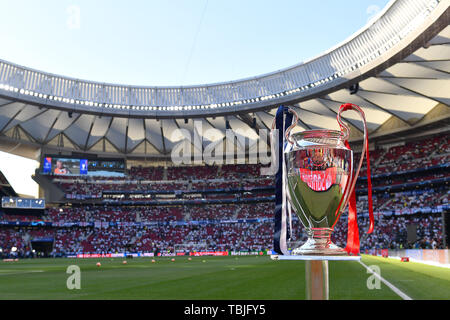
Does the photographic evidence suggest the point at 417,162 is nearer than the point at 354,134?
Yes

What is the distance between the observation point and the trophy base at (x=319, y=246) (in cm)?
242

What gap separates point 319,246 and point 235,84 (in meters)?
50.1

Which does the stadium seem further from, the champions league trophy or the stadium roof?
the champions league trophy

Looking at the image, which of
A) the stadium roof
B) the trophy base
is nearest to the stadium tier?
the stadium roof

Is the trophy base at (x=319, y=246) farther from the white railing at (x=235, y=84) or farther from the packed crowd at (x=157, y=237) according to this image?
the packed crowd at (x=157, y=237)

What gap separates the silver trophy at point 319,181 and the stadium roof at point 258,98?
2997 cm

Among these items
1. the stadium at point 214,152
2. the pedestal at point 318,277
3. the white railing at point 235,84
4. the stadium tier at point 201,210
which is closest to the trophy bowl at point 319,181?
the pedestal at point 318,277

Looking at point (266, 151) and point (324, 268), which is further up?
point (266, 151)

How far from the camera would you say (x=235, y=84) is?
2037 inches

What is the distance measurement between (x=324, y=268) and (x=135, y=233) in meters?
64.6

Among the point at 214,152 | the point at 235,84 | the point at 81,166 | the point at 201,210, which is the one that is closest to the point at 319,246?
the point at 235,84
